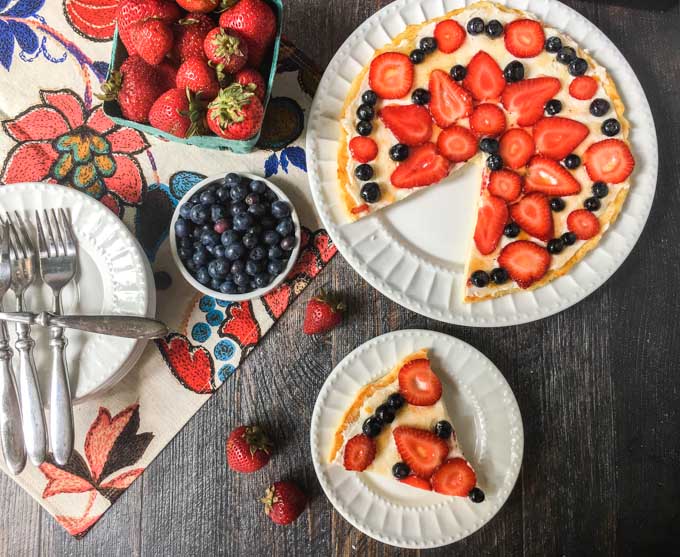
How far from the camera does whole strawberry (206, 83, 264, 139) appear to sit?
1.51 metres

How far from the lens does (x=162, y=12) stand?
1567 mm

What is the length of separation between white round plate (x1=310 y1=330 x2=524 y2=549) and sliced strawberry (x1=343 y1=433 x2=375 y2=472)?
71mm

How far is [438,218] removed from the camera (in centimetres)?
191

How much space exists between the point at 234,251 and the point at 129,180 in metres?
0.52

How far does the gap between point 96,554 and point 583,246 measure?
6.44 ft

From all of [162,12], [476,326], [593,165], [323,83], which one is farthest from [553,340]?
[162,12]

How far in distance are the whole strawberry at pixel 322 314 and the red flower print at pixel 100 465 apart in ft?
2.16

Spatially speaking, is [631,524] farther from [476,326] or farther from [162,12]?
[162,12]

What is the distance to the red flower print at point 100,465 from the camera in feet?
6.07

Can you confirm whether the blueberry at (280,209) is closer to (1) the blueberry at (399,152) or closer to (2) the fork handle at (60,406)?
(1) the blueberry at (399,152)

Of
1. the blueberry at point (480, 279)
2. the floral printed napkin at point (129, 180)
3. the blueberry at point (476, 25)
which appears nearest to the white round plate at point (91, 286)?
the floral printed napkin at point (129, 180)

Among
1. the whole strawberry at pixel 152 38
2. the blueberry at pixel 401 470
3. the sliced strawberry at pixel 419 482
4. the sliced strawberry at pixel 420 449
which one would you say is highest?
the whole strawberry at pixel 152 38

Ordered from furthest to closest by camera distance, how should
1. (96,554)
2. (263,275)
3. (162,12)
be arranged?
1. (96,554)
2. (263,275)
3. (162,12)

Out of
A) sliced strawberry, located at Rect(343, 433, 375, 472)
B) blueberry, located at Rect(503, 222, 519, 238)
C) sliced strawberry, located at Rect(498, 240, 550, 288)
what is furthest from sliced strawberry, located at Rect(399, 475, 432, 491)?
blueberry, located at Rect(503, 222, 519, 238)
